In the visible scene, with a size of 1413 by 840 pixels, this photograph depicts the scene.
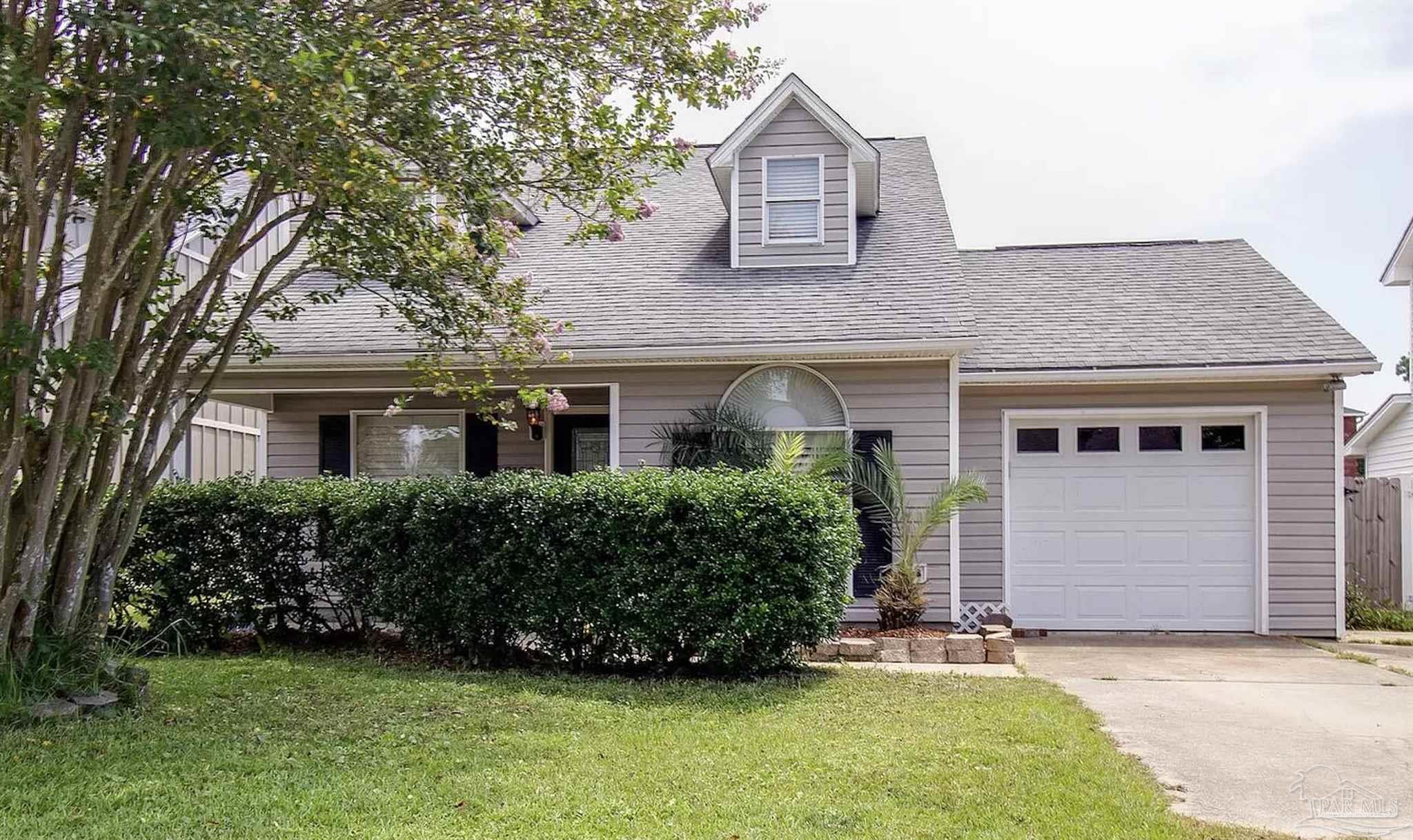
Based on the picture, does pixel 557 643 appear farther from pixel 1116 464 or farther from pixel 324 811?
pixel 1116 464

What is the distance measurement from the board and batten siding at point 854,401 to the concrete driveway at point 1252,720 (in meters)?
1.70

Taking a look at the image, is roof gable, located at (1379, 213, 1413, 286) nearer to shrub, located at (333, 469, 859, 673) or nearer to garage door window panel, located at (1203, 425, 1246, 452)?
garage door window panel, located at (1203, 425, 1246, 452)

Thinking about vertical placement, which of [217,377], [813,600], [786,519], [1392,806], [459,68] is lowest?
[1392,806]

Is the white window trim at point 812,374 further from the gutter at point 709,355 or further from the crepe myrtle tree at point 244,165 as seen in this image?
the crepe myrtle tree at point 244,165

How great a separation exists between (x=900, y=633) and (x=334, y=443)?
21.4 feet

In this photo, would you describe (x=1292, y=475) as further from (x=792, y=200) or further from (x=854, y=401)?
(x=792, y=200)

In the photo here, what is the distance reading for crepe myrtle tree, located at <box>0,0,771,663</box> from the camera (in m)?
5.31

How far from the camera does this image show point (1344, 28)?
1090cm

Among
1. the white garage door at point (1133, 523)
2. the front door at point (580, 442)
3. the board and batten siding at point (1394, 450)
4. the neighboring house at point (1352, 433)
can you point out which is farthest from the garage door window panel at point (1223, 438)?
the neighboring house at point (1352, 433)

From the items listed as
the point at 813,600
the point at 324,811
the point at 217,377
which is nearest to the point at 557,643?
the point at 813,600

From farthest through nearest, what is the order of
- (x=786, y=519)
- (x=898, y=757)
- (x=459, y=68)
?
1. (x=786, y=519)
2. (x=459, y=68)
3. (x=898, y=757)

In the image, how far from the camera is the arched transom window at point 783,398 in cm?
1051

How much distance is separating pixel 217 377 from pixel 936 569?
6606mm

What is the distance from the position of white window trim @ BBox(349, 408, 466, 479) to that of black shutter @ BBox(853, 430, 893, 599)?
14.4 feet
